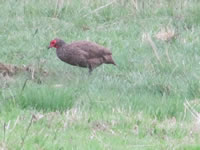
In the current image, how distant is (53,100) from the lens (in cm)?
604

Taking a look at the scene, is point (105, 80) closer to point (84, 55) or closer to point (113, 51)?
point (84, 55)

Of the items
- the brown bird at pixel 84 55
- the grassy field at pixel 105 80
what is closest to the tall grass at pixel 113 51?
the grassy field at pixel 105 80

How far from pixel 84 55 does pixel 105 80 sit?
94 cm

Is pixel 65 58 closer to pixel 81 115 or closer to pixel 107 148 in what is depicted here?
pixel 81 115

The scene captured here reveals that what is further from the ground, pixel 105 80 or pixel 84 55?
pixel 84 55

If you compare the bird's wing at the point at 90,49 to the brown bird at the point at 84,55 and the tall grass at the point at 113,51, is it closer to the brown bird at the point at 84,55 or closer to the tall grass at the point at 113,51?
the brown bird at the point at 84,55

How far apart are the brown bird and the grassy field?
14 cm

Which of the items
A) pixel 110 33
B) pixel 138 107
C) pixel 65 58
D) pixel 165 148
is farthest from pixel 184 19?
pixel 165 148

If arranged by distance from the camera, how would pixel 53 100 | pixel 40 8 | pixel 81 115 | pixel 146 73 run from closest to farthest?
pixel 81 115 → pixel 53 100 → pixel 146 73 → pixel 40 8

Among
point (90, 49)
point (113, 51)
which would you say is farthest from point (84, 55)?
point (113, 51)

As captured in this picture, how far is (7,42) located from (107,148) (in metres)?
5.22

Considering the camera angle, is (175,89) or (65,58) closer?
(175,89)

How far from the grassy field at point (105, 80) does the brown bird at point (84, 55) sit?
0.47 ft

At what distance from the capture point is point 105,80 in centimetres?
798
